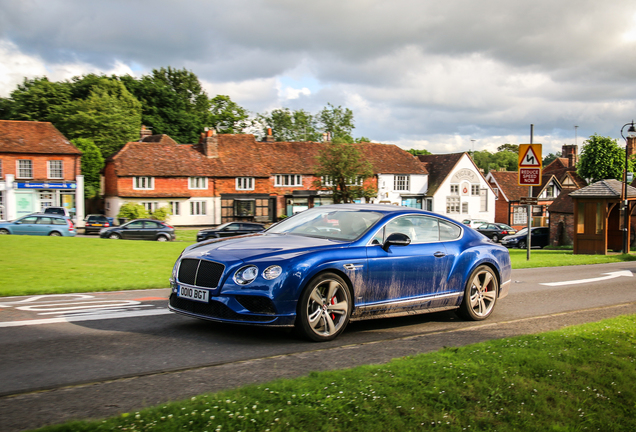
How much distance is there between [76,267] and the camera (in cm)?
1388

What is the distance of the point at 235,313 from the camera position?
6047mm

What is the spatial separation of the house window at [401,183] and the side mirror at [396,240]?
206ft

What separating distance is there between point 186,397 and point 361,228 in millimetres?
3682

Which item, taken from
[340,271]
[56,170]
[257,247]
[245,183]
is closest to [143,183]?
[56,170]

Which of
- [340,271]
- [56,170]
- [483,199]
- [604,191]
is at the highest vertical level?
[56,170]

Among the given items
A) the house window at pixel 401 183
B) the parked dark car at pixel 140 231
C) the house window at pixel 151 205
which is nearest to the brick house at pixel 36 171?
the house window at pixel 151 205

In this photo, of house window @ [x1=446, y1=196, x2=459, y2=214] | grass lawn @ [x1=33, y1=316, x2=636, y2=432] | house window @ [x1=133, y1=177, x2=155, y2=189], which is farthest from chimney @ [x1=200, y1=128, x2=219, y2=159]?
grass lawn @ [x1=33, y1=316, x2=636, y2=432]

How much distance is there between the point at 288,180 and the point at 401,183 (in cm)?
1495

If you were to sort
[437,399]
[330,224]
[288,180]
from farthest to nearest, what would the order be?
[288,180] < [330,224] < [437,399]

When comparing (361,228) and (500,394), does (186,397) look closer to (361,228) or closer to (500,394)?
(500,394)

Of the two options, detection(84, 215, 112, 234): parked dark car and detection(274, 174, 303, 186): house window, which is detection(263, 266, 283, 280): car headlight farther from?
detection(274, 174, 303, 186): house window

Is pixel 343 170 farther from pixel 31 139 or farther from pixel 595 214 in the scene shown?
pixel 31 139

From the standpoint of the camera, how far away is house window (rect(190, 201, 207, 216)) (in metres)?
59.0

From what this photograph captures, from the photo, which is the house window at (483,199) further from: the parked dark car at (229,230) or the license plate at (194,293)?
the license plate at (194,293)
